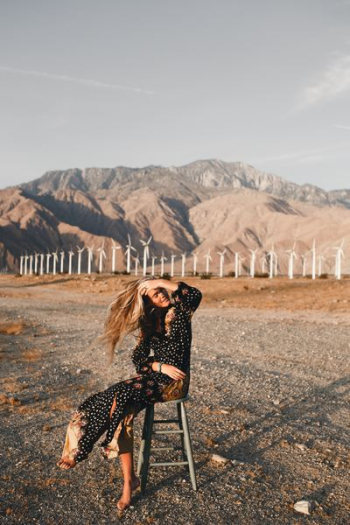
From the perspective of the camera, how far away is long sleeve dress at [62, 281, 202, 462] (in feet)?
19.0

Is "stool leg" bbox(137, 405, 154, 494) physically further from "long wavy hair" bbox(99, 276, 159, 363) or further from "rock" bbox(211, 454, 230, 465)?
"rock" bbox(211, 454, 230, 465)

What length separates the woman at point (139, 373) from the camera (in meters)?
5.81

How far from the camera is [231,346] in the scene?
1850 cm

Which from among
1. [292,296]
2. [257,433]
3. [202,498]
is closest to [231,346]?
[257,433]

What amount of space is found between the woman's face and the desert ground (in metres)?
2.34

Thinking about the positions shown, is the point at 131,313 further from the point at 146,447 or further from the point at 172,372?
the point at 146,447

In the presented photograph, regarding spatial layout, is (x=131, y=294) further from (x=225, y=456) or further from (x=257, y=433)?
(x=257, y=433)

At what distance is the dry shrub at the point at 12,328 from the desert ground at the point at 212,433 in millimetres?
452

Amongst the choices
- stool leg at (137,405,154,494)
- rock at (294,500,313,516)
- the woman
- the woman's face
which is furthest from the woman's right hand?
rock at (294,500,313,516)

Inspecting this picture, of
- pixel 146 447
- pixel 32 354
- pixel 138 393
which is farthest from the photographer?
pixel 32 354

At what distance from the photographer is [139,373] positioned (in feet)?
20.9

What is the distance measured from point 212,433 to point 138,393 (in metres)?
3.00

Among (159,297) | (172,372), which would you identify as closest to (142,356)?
(172,372)

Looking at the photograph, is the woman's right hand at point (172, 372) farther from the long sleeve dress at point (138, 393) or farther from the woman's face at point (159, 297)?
the woman's face at point (159, 297)
